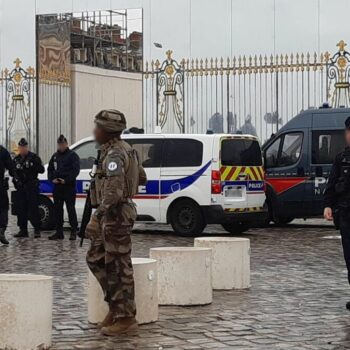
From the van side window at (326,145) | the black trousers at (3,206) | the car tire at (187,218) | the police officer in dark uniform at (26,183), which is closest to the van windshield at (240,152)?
the car tire at (187,218)

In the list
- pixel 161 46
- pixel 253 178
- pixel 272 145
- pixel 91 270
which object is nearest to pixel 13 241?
pixel 253 178

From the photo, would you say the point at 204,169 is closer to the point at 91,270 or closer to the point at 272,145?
the point at 272,145

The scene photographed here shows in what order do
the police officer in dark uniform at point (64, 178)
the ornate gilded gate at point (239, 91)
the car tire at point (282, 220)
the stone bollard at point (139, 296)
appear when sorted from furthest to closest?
1. the ornate gilded gate at point (239, 91)
2. the car tire at point (282, 220)
3. the police officer in dark uniform at point (64, 178)
4. the stone bollard at point (139, 296)

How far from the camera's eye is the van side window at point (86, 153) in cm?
1788

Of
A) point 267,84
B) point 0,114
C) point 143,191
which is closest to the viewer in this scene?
point 143,191

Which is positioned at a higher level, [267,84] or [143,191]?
Answer: [267,84]

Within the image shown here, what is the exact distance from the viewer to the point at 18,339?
723 cm

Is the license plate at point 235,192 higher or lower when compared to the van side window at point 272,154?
lower

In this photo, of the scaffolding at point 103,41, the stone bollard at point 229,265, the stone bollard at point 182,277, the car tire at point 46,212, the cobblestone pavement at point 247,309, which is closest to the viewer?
the cobblestone pavement at point 247,309

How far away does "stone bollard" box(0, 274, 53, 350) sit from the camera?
721cm

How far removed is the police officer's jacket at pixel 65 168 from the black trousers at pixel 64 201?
14 centimetres

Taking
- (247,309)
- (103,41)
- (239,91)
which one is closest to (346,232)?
(247,309)

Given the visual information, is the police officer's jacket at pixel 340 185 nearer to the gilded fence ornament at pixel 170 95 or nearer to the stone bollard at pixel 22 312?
the stone bollard at pixel 22 312

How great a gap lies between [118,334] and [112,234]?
800 millimetres
